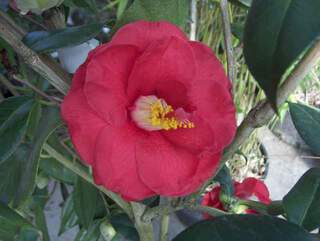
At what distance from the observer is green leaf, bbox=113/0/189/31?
444 mm

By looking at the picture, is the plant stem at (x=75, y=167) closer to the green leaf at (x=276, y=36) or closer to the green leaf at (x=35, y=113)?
the green leaf at (x=35, y=113)

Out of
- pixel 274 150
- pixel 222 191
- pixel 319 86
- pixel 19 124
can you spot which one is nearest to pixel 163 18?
pixel 19 124

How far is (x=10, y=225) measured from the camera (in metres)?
0.57

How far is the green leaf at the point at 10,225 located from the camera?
0.57 meters

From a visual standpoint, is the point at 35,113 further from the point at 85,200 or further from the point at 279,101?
the point at 279,101

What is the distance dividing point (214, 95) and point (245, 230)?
14cm

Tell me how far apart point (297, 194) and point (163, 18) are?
0.24m

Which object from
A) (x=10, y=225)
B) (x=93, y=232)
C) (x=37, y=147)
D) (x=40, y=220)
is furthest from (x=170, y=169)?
(x=40, y=220)

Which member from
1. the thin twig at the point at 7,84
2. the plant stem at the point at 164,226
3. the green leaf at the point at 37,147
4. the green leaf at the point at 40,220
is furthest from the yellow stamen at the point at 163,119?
the green leaf at the point at 40,220

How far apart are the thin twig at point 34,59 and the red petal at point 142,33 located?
72 millimetres

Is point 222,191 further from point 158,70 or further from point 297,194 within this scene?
point 158,70

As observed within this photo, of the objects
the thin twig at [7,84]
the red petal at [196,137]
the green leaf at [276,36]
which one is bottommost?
the thin twig at [7,84]

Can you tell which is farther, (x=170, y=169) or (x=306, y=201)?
(x=306, y=201)

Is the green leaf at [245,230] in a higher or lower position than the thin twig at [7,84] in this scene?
higher
